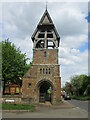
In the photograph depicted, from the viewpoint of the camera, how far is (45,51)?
30031 mm

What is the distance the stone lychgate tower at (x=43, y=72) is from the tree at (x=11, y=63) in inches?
263

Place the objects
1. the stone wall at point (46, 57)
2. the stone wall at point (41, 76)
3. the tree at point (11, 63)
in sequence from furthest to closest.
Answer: the tree at point (11, 63)
the stone wall at point (46, 57)
the stone wall at point (41, 76)

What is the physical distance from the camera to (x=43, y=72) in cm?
2905

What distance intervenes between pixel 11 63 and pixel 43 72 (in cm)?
921

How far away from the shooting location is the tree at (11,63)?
3359 cm

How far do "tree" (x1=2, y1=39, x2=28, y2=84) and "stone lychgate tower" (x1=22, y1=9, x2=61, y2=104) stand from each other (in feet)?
21.9

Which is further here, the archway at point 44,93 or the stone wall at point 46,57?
the stone wall at point 46,57

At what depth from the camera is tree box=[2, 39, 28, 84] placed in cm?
3359

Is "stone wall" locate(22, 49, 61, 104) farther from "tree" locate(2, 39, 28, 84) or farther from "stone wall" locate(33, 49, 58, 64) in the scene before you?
"tree" locate(2, 39, 28, 84)

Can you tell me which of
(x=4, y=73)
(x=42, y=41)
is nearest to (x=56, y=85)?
(x=42, y=41)

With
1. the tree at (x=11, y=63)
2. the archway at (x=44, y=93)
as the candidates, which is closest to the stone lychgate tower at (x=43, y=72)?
the archway at (x=44, y=93)

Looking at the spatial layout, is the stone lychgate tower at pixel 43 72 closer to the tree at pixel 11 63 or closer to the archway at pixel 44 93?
the archway at pixel 44 93

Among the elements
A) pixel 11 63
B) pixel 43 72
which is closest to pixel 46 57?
pixel 43 72

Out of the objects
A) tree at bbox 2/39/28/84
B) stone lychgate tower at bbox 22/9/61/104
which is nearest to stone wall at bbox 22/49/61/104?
stone lychgate tower at bbox 22/9/61/104
